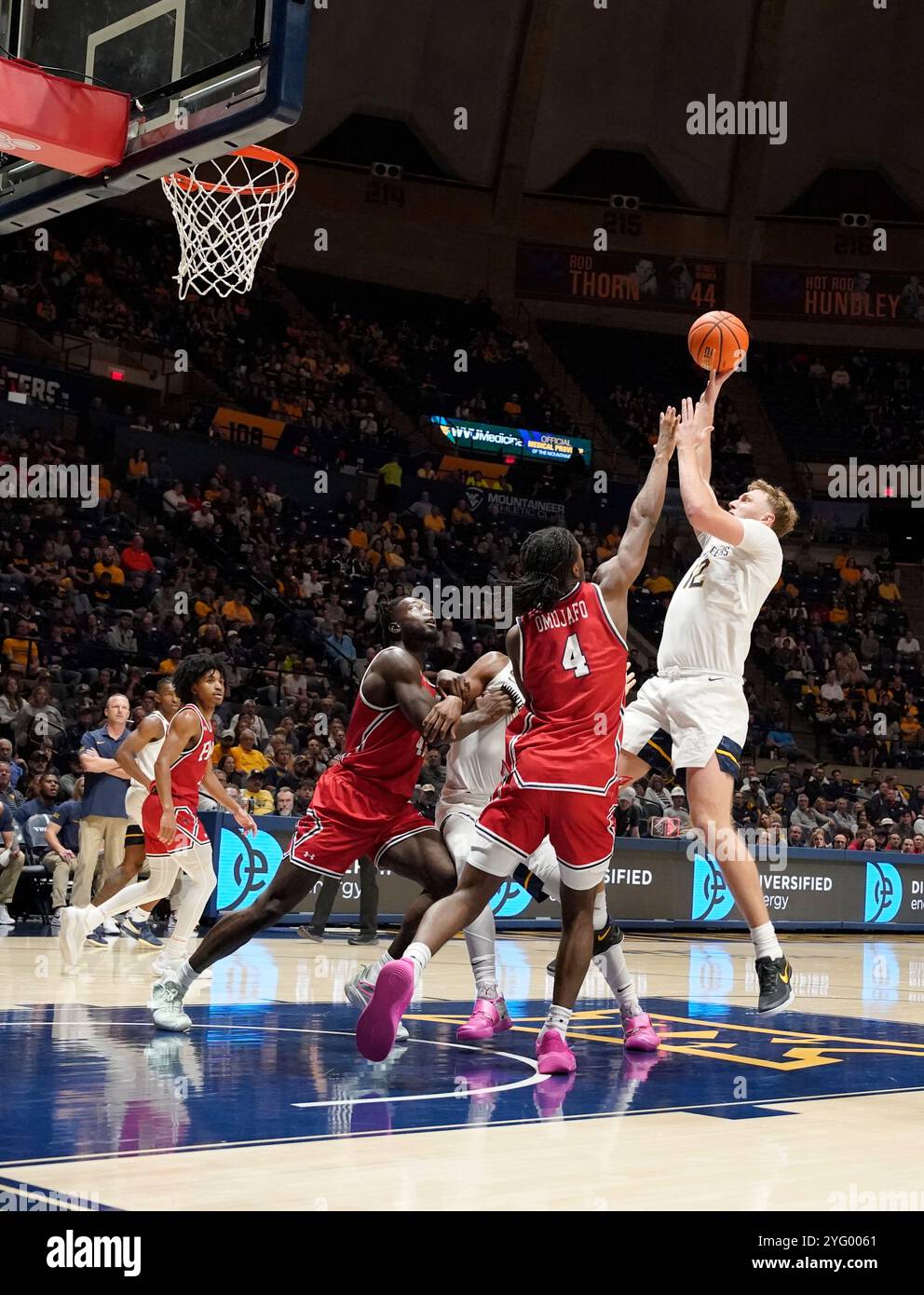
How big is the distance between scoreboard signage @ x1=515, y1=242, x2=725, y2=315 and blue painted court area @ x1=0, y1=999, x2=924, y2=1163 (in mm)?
24311

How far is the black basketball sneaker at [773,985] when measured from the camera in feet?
20.6

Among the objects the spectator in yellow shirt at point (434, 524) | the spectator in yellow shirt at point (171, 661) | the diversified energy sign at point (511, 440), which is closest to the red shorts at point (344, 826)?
→ the spectator in yellow shirt at point (171, 661)

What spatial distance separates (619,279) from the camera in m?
30.2

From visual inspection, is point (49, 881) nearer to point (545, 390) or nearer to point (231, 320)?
point (231, 320)

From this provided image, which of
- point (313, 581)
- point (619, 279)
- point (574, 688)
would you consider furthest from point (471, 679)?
point (619, 279)

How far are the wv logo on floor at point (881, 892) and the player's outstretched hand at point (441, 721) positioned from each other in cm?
1372

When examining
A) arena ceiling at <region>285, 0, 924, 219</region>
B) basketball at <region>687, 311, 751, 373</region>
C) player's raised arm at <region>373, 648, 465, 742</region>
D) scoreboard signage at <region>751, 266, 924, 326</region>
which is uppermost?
arena ceiling at <region>285, 0, 924, 219</region>

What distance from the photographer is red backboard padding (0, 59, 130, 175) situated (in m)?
6.40

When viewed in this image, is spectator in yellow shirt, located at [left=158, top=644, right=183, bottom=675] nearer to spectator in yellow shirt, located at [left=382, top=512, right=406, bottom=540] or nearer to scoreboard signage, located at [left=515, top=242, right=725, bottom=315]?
spectator in yellow shirt, located at [left=382, top=512, right=406, bottom=540]

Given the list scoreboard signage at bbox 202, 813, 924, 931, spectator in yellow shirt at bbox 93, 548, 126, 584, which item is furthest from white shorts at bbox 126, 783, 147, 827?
spectator in yellow shirt at bbox 93, 548, 126, 584

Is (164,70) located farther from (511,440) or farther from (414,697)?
(511,440)
